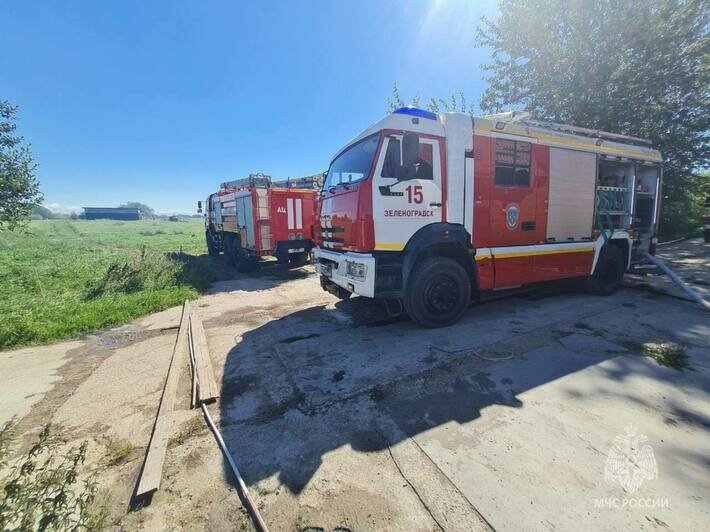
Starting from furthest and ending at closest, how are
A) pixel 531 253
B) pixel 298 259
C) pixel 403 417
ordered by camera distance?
pixel 298 259 → pixel 531 253 → pixel 403 417

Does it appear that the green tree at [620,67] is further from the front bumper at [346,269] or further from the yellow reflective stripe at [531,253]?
the front bumper at [346,269]

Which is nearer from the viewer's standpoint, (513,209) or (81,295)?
(513,209)

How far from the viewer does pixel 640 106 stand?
1054 cm

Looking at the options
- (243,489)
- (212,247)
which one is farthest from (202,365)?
(212,247)

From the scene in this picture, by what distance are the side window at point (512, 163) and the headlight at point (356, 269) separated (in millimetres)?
2738

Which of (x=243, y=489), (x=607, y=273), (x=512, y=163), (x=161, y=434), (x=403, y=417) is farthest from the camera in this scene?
(x=607, y=273)

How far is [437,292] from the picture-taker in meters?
4.67

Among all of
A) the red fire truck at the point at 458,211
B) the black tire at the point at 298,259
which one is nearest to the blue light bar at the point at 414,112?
the red fire truck at the point at 458,211

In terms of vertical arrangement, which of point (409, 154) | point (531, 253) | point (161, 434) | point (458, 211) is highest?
point (409, 154)

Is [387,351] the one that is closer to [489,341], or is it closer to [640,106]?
[489,341]

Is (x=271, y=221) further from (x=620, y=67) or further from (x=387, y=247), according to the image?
(x=620, y=67)

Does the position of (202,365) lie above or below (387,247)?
below

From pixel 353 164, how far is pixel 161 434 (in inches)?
161

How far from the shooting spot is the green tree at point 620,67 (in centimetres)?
965
